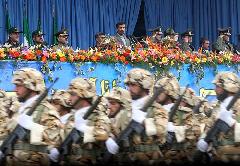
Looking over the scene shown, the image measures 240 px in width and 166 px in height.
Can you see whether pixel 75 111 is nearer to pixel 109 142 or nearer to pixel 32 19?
pixel 109 142

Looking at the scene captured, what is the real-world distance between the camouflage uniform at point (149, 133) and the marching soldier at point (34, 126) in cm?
89

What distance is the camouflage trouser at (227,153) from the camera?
268 inches

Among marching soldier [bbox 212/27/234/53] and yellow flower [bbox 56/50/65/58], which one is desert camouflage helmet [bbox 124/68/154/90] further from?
marching soldier [bbox 212/27/234/53]

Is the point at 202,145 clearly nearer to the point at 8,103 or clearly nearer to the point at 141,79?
the point at 141,79

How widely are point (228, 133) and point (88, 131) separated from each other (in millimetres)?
1530

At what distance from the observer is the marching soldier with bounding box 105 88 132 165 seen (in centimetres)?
683

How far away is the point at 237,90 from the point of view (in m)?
6.84

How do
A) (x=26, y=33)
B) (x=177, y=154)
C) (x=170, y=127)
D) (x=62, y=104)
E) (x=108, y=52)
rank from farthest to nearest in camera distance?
1. (x=26, y=33)
2. (x=108, y=52)
3. (x=62, y=104)
4. (x=177, y=154)
5. (x=170, y=127)

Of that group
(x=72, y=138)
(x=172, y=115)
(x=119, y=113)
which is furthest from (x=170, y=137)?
(x=72, y=138)

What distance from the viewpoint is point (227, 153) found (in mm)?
6840

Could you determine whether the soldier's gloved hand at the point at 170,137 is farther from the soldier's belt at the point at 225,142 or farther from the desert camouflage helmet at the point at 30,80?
the desert camouflage helmet at the point at 30,80

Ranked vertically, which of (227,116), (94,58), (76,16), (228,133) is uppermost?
(76,16)

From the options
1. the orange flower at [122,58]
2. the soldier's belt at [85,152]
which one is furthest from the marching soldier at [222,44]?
the soldier's belt at [85,152]

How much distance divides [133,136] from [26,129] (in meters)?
1.21
